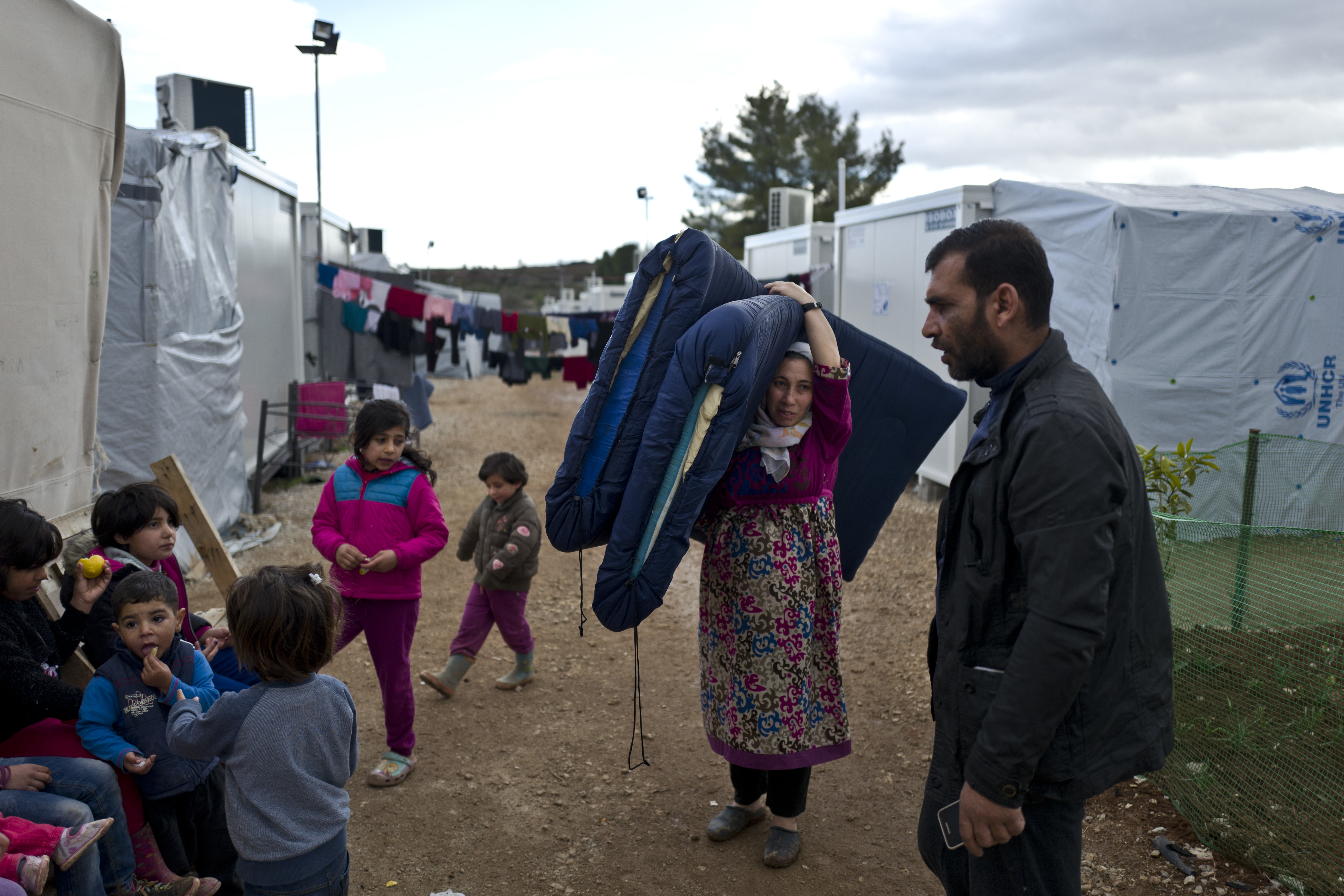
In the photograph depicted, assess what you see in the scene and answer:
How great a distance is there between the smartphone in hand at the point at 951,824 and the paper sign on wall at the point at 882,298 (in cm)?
811

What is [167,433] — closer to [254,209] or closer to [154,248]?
[154,248]

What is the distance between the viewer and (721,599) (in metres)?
3.03

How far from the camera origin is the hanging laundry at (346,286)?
466 inches

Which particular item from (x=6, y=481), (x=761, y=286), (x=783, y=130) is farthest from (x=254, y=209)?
(x=783, y=130)

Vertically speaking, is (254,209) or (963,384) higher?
(254,209)

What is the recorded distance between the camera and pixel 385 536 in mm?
3584

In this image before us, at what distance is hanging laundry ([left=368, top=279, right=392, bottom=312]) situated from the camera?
470 inches

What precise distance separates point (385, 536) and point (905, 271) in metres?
6.88

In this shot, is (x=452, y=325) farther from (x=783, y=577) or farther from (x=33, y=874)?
(x=33, y=874)

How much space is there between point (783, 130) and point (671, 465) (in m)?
34.9

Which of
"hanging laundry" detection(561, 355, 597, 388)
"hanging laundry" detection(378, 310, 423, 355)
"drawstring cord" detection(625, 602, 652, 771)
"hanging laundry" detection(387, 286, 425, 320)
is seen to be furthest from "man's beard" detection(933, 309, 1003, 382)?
"hanging laundry" detection(561, 355, 597, 388)

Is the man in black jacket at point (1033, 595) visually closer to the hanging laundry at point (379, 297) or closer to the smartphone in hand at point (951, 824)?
the smartphone in hand at point (951, 824)

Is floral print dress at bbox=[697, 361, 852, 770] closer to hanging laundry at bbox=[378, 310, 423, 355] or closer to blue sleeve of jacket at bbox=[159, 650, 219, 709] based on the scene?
blue sleeve of jacket at bbox=[159, 650, 219, 709]

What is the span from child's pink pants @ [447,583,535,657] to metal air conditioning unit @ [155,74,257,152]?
22.8 feet
